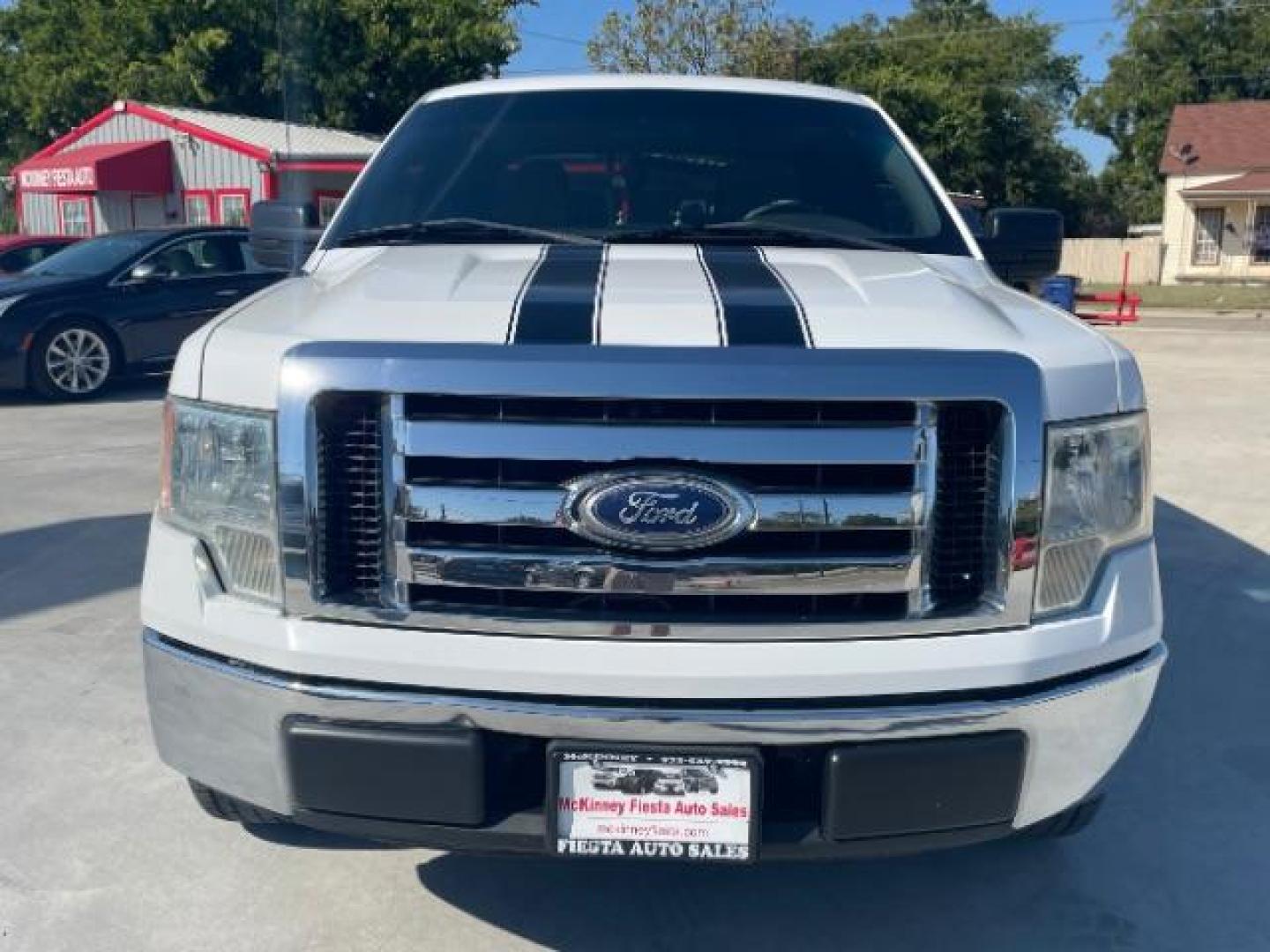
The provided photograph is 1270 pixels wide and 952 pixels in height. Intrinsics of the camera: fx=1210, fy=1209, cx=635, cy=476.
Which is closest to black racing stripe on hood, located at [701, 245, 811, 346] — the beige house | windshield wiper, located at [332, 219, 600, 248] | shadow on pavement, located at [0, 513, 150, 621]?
windshield wiper, located at [332, 219, 600, 248]

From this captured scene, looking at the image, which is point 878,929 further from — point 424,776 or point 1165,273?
point 1165,273

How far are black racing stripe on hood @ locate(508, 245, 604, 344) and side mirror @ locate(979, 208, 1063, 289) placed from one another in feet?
5.23

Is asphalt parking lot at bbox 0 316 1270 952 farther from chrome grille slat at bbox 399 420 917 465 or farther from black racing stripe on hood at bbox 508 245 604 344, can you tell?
black racing stripe on hood at bbox 508 245 604 344

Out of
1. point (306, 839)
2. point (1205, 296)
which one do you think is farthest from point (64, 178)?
point (306, 839)

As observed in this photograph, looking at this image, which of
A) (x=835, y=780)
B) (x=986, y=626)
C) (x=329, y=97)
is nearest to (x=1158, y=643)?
(x=986, y=626)

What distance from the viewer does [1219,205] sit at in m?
36.2

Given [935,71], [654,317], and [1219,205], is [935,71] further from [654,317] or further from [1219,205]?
[654,317]

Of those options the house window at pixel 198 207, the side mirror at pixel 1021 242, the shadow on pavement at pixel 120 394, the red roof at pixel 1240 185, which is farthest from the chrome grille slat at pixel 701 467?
the red roof at pixel 1240 185

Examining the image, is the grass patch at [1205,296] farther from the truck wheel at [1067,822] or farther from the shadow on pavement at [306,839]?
the shadow on pavement at [306,839]

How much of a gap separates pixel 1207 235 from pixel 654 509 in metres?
39.3

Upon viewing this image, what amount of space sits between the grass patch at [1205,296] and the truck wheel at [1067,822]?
2477 cm

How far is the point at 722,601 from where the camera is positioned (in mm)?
2107

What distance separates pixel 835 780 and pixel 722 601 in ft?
1.16

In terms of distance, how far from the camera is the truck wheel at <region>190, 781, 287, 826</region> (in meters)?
2.42
